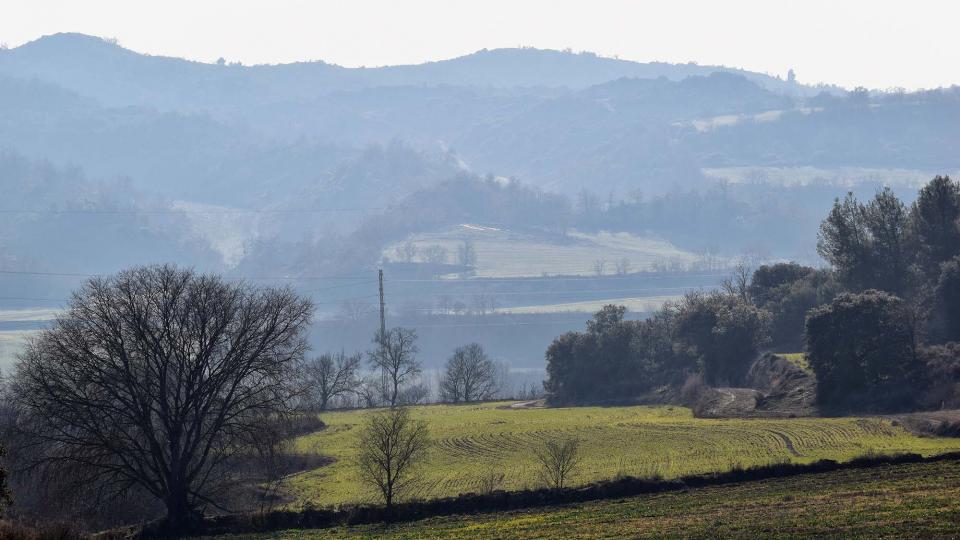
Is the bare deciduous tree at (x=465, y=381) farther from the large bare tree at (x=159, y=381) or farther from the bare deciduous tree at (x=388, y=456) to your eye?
the large bare tree at (x=159, y=381)

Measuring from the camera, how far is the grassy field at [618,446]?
2092 inches

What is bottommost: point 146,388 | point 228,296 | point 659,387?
point 659,387

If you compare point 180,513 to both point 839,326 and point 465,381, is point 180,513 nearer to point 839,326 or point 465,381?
point 839,326

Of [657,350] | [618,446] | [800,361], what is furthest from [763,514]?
[657,350]

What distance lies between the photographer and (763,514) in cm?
3762

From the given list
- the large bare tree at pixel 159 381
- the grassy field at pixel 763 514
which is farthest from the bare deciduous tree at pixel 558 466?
the large bare tree at pixel 159 381

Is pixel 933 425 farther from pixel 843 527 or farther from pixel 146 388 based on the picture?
pixel 146 388

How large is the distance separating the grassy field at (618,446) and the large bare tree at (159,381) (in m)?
5.73

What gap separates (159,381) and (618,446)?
26374mm

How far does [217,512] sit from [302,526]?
5.71m

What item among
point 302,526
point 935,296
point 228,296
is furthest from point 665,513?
point 935,296

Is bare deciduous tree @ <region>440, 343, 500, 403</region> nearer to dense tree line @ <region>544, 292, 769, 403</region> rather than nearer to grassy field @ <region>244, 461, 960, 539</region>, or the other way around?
dense tree line @ <region>544, 292, 769, 403</region>

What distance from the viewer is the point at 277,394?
50312 millimetres

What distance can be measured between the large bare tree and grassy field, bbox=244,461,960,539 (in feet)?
22.9
